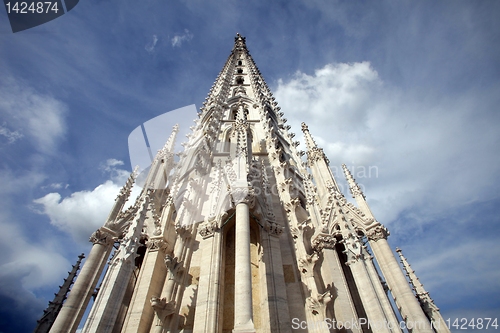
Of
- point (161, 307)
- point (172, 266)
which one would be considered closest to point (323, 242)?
point (172, 266)

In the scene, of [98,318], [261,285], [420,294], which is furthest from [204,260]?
[420,294]

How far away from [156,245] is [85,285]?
4.09 metres

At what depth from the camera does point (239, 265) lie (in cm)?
783

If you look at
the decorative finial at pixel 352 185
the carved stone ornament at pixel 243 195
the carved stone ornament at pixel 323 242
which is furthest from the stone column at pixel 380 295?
the decorative finial at pixel 352 185

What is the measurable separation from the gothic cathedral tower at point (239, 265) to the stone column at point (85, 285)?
0.04m

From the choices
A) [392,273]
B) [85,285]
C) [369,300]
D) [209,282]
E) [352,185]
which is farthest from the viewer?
[352,185]

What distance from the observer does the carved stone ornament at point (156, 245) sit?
10609 millimetres

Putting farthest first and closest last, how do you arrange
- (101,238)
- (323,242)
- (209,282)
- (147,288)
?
1. (101,238)
2. (323,242)
3. (147,288)
4. (209,282)

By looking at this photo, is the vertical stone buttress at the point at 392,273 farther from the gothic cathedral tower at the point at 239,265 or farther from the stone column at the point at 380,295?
the stone column at the point at 380,295

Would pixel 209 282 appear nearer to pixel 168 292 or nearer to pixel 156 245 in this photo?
pixel 168 292

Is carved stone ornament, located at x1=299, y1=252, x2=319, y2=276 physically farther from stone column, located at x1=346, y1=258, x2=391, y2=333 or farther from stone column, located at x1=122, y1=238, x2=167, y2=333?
stone column, located at x1=122, y1=238, x2=167, y2=333

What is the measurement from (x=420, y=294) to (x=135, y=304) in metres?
13.4

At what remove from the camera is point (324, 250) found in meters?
10.9

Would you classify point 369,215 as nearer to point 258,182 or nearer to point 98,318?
point 258,182
